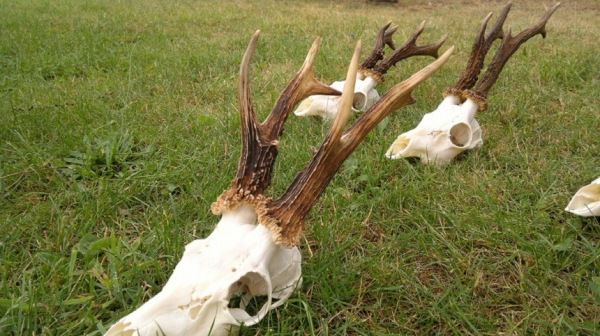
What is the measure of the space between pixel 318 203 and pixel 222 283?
3.33ft

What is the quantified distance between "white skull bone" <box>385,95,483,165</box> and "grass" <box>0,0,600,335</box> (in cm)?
9

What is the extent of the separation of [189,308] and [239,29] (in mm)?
6164

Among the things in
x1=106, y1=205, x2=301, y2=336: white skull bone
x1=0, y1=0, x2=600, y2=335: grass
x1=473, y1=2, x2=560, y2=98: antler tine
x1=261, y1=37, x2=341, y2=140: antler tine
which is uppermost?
x1=261, y1=37, x2=341, y2=140: antler tine

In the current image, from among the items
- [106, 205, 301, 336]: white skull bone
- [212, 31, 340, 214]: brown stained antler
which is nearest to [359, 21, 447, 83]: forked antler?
[212, 31, 340, 214]: brown stained antler

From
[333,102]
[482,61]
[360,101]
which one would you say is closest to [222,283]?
[333,102]

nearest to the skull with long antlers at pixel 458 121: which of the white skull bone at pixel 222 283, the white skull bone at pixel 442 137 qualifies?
the white skull bone at pixel 442 137

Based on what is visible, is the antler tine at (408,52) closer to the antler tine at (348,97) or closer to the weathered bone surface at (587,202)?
the weathered bone surface at (587,202)

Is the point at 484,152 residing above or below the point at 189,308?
below

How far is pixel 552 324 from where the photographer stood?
1.59 m

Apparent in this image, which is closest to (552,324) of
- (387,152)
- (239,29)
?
(387,152)

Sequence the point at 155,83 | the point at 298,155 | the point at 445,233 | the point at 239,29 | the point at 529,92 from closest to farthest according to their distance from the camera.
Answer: the point at 445,233 → the point at 298,155 → the point at 529,92 → the point at 155,83 → the point at 239,29

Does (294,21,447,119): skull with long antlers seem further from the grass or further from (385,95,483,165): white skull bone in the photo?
(385,95,483,165): white skull bone

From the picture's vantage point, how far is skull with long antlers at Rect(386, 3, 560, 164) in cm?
276

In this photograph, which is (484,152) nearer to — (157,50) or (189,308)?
(189,308)
